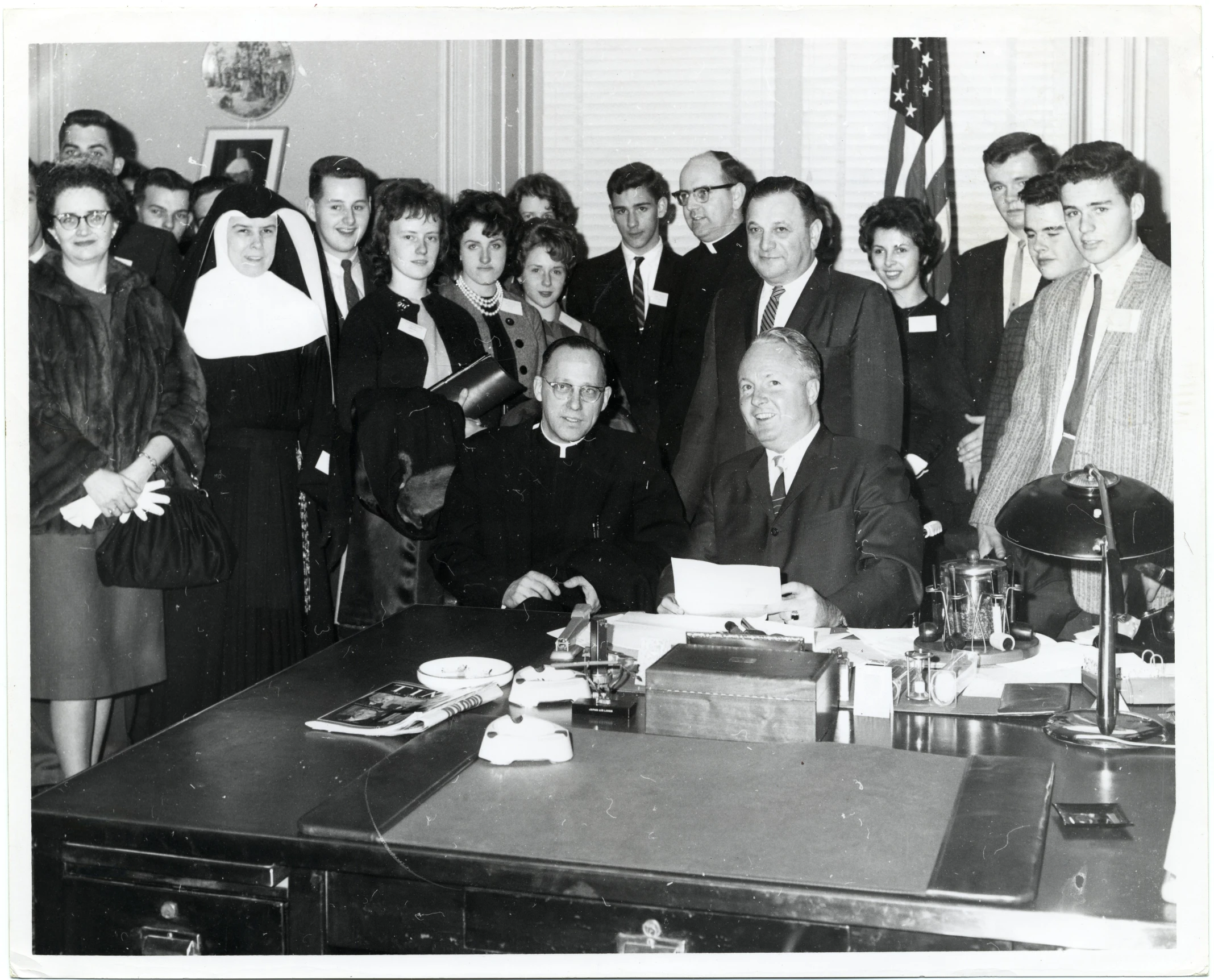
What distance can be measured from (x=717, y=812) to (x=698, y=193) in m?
2.74

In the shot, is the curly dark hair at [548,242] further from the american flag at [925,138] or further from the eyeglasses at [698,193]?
the american flag at [925,138]

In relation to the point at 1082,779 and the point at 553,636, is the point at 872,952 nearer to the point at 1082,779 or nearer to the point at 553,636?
the point at 1082,779

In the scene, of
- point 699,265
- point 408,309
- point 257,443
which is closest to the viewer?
point 257,443

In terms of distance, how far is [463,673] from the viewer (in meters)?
2.22

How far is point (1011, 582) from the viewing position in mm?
2820

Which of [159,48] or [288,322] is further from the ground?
[159,48]

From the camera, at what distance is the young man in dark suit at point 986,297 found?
3637 millimetres

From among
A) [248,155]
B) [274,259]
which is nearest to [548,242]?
[274,259]

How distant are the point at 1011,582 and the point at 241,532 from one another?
7.35 feet

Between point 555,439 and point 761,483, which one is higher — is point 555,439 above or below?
above

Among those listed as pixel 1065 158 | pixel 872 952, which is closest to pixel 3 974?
pixel 872 952

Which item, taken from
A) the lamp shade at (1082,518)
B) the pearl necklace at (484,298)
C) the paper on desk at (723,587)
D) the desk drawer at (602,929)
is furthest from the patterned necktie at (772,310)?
the desk drawer at (602,929)

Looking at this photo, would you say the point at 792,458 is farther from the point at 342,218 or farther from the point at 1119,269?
the point at 342,218

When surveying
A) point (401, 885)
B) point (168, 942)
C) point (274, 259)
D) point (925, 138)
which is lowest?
point (168, 942)
